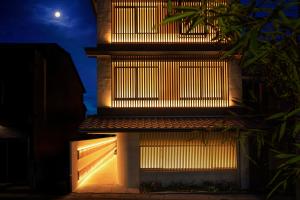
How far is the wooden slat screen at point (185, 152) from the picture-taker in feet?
54.9

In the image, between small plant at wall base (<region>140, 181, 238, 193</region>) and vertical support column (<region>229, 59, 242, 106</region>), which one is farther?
vertical support column (<region>229, 59, 242, 106</region>)

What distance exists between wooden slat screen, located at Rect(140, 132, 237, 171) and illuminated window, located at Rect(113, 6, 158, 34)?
5082mm

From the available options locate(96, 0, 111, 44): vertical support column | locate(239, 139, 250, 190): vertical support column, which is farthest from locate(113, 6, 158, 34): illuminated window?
locate(239, 139, 250, 190): vertical support column

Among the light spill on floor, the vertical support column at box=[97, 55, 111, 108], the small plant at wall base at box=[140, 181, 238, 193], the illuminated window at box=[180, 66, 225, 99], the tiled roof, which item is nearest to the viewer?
the tiled roof

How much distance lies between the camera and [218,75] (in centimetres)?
1747

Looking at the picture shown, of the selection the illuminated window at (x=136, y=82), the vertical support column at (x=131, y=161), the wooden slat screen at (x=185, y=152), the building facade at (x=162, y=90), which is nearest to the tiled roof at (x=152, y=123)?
the building facade at (x=162, y=90)

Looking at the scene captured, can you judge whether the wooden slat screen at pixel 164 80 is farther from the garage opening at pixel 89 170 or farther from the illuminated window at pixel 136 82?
the garage opening at pixel 89 170

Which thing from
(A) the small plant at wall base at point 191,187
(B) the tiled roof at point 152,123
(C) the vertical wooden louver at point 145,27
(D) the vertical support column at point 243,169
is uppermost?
(C) the vertical wooden louver at point 145,27

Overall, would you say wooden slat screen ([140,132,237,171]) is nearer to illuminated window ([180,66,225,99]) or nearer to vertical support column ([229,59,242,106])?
illuminated window ([180,66,225,99])

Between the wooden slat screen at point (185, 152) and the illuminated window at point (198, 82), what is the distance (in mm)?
1980

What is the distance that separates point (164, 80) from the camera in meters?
17.3

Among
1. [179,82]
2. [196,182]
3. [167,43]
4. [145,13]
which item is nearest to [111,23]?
[145,13]

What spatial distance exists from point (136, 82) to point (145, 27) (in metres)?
2.70

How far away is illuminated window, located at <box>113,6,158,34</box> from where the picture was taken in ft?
57.0
